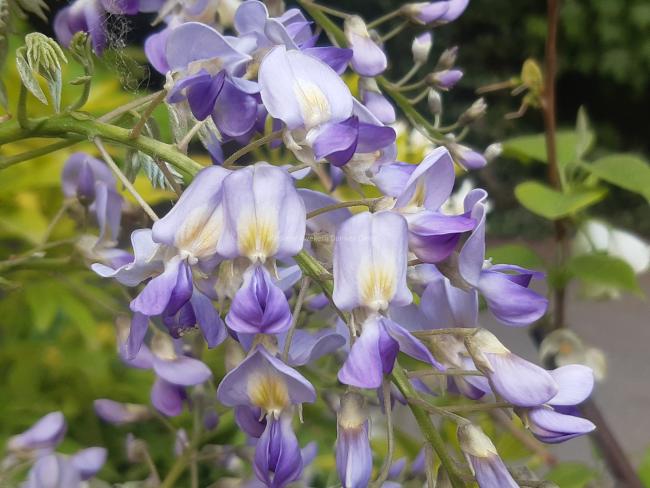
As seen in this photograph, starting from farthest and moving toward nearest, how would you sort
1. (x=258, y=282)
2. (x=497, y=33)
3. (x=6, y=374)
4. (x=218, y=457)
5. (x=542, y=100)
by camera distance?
(x=497, y=33) → (x=6, y=374) → (x=542, y=100) → (x=218, y=457) → (x=258, y=282)

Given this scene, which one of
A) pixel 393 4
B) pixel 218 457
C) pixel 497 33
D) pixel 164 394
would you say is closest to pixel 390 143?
pixel 164 394

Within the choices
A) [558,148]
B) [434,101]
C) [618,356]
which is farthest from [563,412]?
[618,356]

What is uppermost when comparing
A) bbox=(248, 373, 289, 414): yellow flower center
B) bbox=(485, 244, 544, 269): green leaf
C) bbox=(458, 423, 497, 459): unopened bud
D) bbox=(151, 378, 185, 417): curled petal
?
bbox=(248, 373, 289, 414): yellow flower center

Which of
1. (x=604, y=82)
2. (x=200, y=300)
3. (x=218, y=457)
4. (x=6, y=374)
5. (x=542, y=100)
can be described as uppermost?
(x=200, y=300)

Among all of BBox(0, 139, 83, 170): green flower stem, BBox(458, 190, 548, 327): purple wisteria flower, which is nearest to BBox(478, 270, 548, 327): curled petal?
BBox(458, 190, 548, 327): purple wisteria flower

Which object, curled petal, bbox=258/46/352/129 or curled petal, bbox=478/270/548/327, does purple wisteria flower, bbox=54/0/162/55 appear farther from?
curled petal, bbox=478/270/548/327

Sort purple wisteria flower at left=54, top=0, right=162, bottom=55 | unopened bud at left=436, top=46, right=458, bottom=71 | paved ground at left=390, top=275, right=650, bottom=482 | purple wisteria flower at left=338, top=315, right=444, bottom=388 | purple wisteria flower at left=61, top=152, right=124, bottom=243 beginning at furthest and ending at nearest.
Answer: paved ground at left=390, top=275, right=650, bottom=482 → unopened bud at left=436, top=46, right=458, bottom=71 → purple wisteria flower at left=61, top=152, right=124, bottom=243 → purple wisteria flower at left=54, top=0, right=162, bottom=55 → purple wisteria flower at left=338, top=315, right=444, bottom=388

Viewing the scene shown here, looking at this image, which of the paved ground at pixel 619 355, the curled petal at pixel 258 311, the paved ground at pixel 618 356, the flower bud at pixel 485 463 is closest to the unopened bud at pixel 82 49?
the curled petal at pixel 258 311

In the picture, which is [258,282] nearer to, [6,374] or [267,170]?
[267,170]
